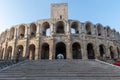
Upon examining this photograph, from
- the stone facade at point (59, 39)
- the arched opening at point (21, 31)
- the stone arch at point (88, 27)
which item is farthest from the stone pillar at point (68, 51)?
the arched opening at point (21, 31)

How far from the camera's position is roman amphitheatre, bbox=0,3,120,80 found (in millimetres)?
32438

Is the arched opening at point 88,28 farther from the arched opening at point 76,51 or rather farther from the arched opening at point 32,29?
the arched opening at point 32,29

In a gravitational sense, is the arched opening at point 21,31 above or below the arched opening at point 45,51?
above

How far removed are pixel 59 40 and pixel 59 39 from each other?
231 mm

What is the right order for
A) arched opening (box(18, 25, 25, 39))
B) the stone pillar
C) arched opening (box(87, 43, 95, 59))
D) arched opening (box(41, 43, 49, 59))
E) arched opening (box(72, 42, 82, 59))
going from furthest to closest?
arched opening (box(18, 25, 25, 39)) < arched opening (box(87, 43, 95, 59)) < arched opening (box(41, 43, 49, 59)) < arched opening (box(72, 42, 82, 59)) < the stone pillar

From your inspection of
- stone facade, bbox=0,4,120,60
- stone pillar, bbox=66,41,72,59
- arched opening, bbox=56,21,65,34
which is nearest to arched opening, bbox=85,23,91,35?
stone facade, bbox=0,4,120,60

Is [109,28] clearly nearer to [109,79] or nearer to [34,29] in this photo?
[34,29]

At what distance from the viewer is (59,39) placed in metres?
32.7

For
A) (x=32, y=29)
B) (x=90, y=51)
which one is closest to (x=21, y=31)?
(x=32, y=29)

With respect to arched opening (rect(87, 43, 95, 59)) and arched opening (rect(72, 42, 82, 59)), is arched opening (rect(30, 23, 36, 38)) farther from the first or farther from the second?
Answer: arched opening (rect(87, 43, 95, 59))

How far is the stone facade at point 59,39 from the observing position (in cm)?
3247

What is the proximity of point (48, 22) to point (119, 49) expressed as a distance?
17123mm

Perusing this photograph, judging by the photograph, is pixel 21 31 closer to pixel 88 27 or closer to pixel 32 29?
pixel 32 29

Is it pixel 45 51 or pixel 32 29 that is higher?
pixel 32 29
